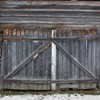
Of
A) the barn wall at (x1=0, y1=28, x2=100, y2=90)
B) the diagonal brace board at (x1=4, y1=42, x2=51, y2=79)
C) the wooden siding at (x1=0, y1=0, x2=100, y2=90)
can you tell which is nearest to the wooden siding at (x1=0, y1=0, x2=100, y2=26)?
the wooden siding at (x1=0, y1=0, x2=100, y2=90)

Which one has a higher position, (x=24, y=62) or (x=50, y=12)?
(x=50, y=12)

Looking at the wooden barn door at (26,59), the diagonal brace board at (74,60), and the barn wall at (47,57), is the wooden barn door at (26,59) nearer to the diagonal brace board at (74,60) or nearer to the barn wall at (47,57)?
the barn wall at (47,57)

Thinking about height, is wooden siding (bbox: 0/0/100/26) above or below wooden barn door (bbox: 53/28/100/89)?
above

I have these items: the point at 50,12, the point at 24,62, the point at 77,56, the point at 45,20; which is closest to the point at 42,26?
the point at 45,20

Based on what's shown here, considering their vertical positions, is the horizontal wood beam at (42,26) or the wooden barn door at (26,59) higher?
the horizontal wood beam at (42,26)

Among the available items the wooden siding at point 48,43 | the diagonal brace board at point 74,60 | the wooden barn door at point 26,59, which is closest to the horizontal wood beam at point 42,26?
the wooden siding at point 48,43

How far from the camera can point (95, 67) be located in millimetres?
8023

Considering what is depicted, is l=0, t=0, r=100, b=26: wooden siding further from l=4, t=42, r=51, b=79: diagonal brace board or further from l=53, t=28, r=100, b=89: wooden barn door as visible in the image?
l=4, t=42, r=51, b=79: diagonal brace board

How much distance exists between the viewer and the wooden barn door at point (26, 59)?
25.5 ft

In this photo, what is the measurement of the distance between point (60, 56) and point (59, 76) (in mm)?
589

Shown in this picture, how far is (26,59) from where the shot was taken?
25.6 feet

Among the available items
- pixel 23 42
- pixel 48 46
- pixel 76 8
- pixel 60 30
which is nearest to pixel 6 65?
pixel 23 42

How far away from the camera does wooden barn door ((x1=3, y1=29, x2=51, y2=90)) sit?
25.5 feet

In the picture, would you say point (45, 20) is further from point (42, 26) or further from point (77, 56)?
point (77, 56)
